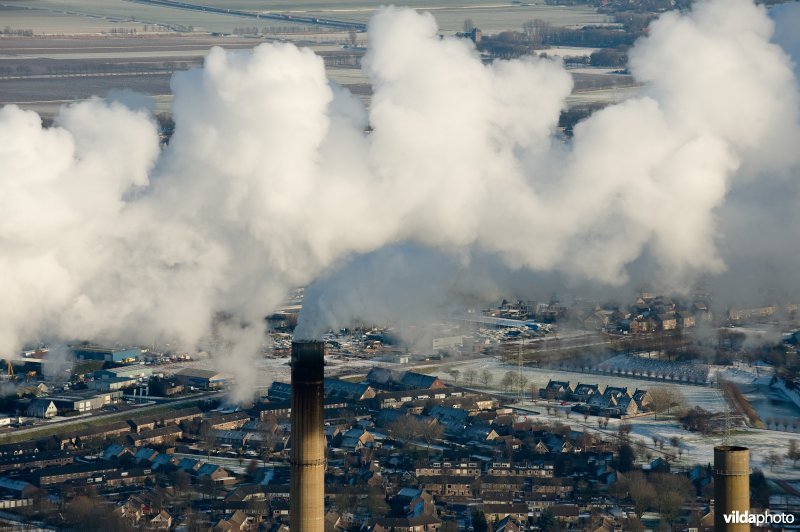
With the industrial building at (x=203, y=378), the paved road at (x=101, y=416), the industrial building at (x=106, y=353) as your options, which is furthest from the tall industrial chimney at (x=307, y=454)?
the industrial building at (x=106, y=353)

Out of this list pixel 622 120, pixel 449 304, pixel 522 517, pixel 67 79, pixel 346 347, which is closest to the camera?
pixel 522 517

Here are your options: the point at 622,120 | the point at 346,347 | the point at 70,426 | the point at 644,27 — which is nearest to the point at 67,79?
the point at 644,27

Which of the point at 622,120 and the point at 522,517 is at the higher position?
the point at 622,120

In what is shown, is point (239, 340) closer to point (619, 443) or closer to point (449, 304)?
point (449, 304)

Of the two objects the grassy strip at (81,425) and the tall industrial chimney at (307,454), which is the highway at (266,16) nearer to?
the grassy strip at (81,425)

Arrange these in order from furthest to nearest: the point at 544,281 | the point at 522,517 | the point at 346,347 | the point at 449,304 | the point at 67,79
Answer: the point at 67,79, the point at 346,347, the point at 449,304, the point at 544,281, the point at 522,517
